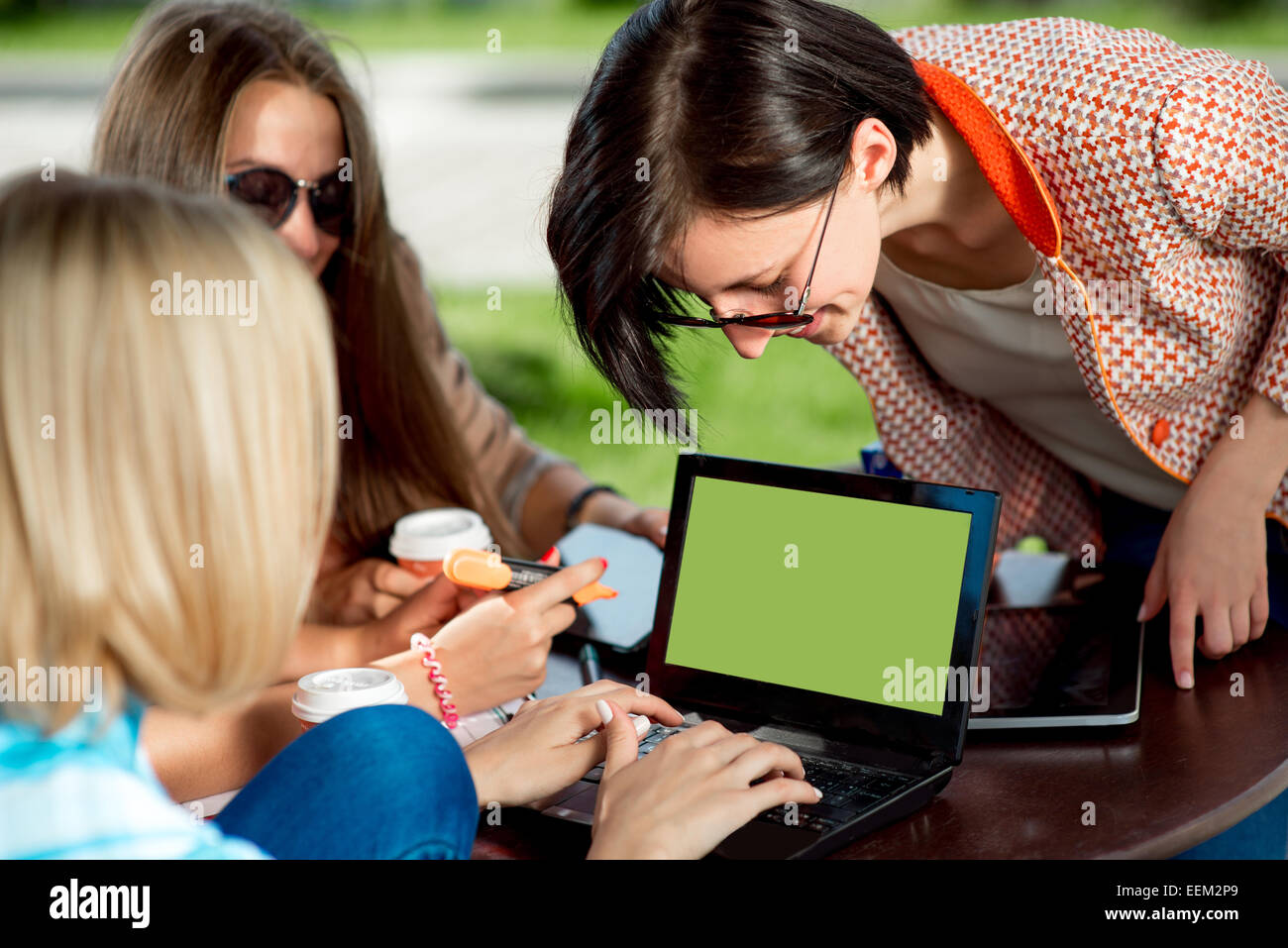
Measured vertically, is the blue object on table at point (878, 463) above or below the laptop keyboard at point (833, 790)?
above

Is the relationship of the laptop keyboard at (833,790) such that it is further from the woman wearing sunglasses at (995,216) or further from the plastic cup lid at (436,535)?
the plastic cup lid at (436,535)

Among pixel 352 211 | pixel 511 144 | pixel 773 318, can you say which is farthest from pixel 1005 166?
pixel 511 144

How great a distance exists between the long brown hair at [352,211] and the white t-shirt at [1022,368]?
2.21ft

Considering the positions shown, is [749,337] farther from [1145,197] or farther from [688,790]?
[688,790]

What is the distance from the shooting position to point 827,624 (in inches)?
45.8

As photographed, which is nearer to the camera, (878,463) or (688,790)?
(688,790)

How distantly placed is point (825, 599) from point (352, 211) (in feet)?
3.18

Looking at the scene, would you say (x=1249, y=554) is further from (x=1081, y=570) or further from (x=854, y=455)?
(x=854, y=455)

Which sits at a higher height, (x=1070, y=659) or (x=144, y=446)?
(x=144, y=446)

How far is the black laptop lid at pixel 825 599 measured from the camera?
3.61 ft

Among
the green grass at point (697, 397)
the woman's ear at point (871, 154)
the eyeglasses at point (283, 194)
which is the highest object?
the woman's ear at point (871, 154)

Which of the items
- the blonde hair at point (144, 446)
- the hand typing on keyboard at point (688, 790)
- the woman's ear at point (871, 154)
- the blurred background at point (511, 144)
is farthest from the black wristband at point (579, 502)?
the blonde hair at point (144, 446)

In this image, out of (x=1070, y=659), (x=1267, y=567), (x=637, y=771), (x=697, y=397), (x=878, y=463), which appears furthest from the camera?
(x=697, y=397)

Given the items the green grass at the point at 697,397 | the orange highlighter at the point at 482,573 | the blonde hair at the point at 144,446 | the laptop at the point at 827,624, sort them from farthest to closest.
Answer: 1. the green grass at the point at 697,397
2. the orange highlighter at the point at 482,573
3. the laptop at the point at 827,624
4. the blonde hair at the point at 144,446
